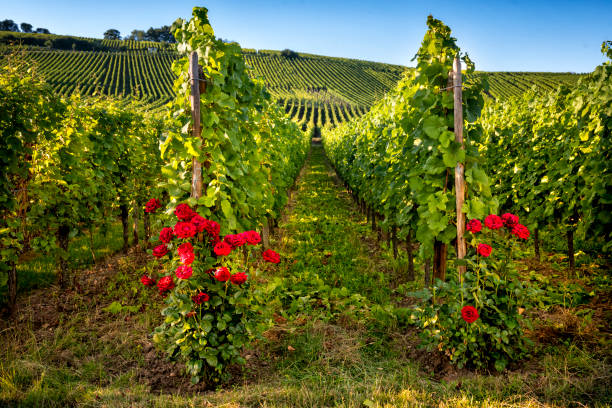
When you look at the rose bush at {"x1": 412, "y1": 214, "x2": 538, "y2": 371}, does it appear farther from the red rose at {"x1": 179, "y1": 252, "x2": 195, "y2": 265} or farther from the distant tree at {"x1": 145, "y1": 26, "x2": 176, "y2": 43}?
the distant tree at {"x1": 145, "y1": 26, "x2": 176, "y2": 43}

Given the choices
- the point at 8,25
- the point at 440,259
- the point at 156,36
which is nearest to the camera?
the point at 440,259

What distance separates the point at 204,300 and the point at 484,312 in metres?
2.47

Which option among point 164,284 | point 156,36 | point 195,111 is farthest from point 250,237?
point 156,36

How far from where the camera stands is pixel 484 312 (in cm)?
284

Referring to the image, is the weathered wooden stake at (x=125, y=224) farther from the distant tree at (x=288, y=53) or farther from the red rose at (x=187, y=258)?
the distant tree at (x=288, y=53)

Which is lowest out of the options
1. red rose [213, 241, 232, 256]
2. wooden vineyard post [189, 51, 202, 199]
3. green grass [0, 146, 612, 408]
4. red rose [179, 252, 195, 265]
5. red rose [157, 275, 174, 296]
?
green grass [0, 146, 612, 408]

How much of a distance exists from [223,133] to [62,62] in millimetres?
84584

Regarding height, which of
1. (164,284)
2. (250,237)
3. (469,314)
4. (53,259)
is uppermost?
(250,237)

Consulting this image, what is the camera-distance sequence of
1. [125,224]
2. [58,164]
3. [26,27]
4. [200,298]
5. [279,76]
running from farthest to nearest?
1. [26,27]
2. [279,76]
3. [125,224]
4. [58,164]
5. [200,298]

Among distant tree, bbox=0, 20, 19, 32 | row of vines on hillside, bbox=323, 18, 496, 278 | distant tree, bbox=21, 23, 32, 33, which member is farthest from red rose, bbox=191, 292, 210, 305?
distant tree, bbox=21, 23, 32, 33

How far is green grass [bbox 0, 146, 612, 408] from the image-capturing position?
2.33 metres

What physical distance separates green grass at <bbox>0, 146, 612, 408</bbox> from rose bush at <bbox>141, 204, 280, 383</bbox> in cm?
29

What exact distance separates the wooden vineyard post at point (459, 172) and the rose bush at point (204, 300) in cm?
177

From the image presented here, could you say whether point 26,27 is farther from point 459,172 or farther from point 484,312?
point 484,312
